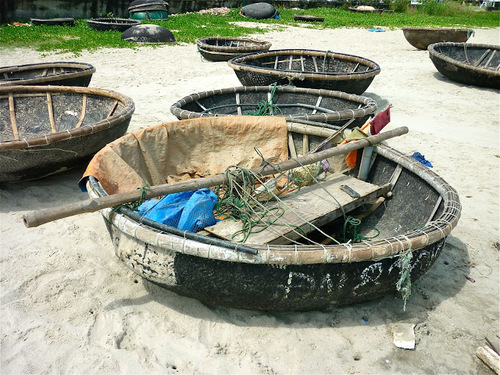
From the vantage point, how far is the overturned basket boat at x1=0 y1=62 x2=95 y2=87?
5395 millimetres

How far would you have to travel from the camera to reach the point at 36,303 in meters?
2.76

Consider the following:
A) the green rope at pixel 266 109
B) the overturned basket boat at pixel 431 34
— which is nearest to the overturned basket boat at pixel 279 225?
the green rope at pixel 266 109

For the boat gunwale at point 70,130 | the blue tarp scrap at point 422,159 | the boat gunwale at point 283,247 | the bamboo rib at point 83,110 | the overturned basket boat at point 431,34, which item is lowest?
the bamboo rib at point 83,110

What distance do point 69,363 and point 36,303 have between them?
619 millimetres

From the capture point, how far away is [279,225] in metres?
2.80

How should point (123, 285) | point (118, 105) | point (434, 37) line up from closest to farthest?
1. point (123, 285)
2. point (118, 105)
3. point (434, 37)

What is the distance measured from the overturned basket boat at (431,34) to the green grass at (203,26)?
16.9 feet

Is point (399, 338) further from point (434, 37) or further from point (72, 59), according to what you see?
point (434, 37)

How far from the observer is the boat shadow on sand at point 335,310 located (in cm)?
263

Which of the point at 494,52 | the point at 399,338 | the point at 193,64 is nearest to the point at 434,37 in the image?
the point at 494,52

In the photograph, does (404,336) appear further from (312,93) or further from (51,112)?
(51,112)

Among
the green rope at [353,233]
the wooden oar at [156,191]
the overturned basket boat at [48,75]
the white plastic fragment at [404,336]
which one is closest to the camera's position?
the wooden oar at [156,191]

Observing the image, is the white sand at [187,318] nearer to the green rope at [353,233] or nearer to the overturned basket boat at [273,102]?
the green rope at [353,233]

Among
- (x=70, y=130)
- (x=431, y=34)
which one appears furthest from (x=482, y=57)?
(x=70, y=130)
